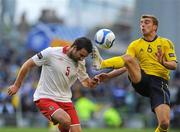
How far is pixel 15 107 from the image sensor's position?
24.2m

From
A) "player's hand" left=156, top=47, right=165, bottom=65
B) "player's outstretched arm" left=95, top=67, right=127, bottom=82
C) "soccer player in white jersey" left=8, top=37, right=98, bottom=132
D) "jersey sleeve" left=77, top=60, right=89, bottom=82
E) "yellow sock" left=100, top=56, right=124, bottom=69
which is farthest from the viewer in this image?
"player's outstretched arm" left=95, top=67, right=127, bottom=82

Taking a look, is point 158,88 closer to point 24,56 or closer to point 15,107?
point 15,107

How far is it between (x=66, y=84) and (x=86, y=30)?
50.7 ft

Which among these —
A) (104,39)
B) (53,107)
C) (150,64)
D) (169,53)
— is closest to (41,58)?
(53,107)

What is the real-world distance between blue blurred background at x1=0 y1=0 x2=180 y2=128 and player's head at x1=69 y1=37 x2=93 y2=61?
10.3m

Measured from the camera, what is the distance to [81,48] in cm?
1209

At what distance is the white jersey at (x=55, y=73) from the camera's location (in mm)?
12477

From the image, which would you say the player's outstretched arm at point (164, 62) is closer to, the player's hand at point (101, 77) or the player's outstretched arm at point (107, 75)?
the player's outstretched arm at point (107, 75)

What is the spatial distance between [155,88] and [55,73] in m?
1.83

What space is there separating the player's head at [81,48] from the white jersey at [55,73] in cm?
31

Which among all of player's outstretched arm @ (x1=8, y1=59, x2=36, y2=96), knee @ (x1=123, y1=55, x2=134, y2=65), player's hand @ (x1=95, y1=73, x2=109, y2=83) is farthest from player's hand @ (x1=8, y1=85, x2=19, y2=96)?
knee @ (x1=123, y1=55, x2=134, y2=65)

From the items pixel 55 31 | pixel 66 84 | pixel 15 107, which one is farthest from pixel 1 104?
pixel 66 84

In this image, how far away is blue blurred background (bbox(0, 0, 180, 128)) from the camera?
2438 cm

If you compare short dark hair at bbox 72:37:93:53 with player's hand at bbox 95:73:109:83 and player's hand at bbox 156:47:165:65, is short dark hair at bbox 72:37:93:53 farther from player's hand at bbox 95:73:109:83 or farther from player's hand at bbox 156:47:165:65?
player's hand at bbox 156:47:165:65
